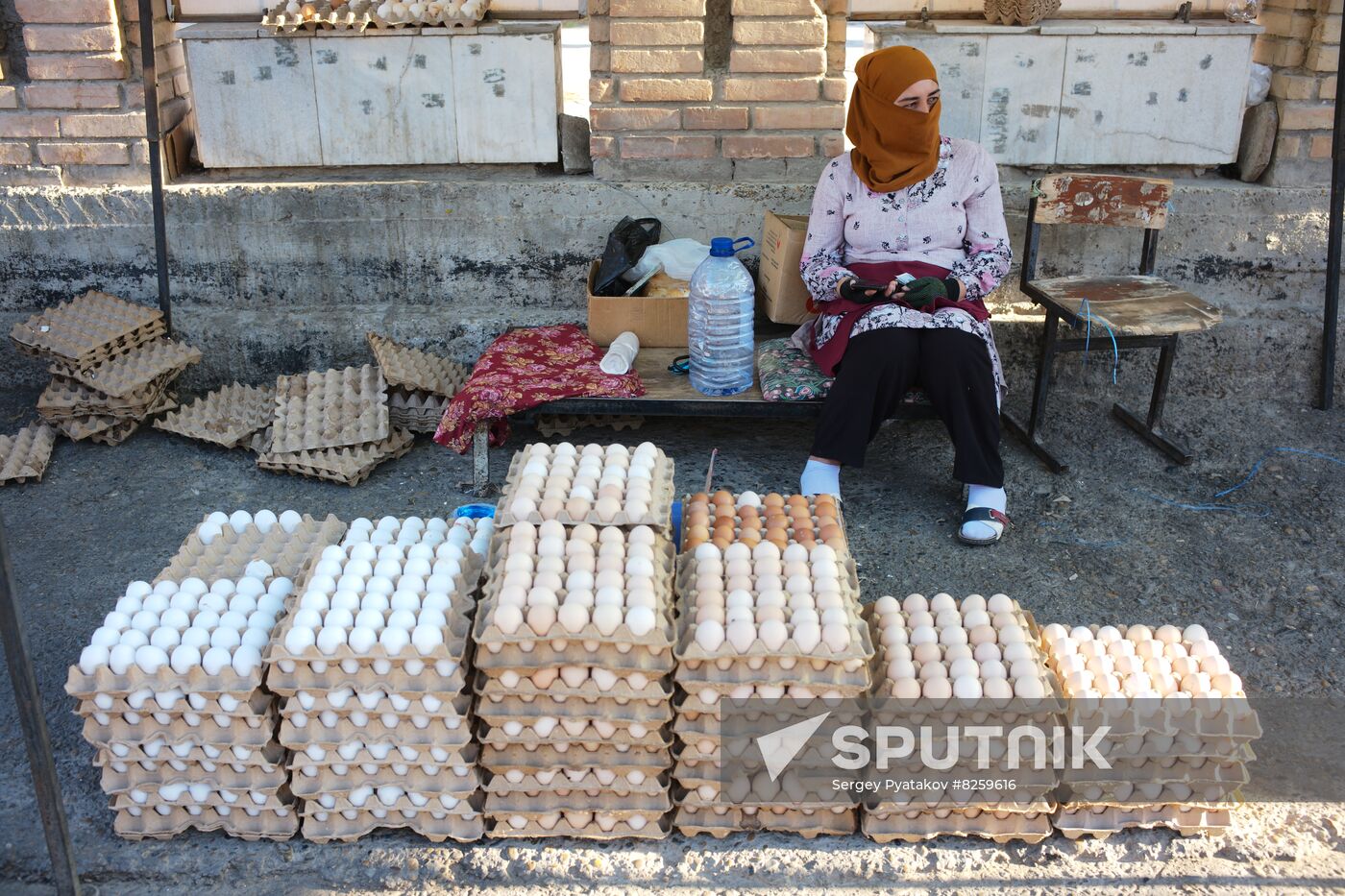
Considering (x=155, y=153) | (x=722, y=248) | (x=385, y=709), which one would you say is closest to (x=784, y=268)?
(x=722, y=248)

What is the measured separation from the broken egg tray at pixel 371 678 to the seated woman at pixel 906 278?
2001mm

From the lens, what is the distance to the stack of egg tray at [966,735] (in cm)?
283

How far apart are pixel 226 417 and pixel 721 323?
229cm

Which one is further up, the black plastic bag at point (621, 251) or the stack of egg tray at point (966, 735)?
the black plastic bag at point (621, 251)

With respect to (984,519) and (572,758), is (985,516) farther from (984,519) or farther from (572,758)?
(572,758)

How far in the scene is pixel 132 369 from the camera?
5.11 m

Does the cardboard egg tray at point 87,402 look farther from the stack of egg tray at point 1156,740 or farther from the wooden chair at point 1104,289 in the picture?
the stack of egg tray at point 1156,740

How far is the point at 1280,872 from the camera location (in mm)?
2873

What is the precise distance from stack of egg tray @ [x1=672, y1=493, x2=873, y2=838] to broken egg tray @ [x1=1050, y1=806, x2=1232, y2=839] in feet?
1.78

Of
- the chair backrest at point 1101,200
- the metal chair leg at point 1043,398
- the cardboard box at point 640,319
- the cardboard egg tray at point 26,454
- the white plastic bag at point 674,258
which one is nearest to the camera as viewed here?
the cardboard egg tray at point 26,454

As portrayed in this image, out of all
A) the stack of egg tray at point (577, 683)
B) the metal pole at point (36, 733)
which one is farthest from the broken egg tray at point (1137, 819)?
the metal pole at point (36, 733)

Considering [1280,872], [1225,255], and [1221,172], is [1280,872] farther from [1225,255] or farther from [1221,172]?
[1221,172]

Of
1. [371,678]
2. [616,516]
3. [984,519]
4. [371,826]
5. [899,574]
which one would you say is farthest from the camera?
[984,519]

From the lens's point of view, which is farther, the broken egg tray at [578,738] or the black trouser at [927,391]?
the black trouser at [927,391]
